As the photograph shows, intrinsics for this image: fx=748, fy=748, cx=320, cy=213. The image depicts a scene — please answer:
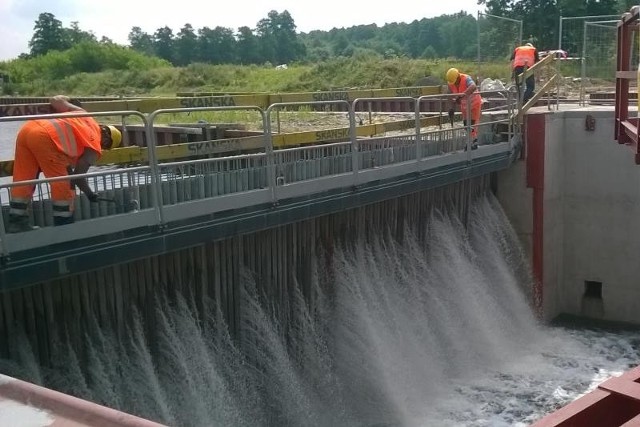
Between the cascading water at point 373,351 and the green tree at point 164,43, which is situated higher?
the green tree at point 164,43

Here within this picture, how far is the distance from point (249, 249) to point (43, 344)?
2461mm

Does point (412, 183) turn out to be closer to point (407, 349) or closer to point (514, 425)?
point (407, 349)

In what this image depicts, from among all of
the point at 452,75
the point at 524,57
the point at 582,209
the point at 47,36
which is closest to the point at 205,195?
the point at 452,75

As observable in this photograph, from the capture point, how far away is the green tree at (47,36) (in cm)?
8166

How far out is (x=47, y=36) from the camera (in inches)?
3307

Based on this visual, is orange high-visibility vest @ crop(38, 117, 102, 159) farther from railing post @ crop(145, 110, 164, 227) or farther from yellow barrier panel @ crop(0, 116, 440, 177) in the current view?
yellow barrier panel @ crop(0, 116, 440, 177)

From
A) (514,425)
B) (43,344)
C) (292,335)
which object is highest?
(43,344)

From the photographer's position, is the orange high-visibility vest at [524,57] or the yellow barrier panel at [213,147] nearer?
the yellow barrier panel at [213,147]

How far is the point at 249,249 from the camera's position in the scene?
312 inches

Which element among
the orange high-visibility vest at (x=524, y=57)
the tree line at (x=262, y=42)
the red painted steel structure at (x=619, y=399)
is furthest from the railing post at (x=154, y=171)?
the tree line at (x=262, y=42)

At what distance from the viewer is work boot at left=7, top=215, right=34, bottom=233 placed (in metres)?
5.57

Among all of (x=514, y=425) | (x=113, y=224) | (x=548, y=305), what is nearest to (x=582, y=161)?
(x=548, y=305)

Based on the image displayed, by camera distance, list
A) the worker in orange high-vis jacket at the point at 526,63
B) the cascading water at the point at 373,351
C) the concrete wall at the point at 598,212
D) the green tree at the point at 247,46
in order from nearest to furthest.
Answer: the cascading water at the point at 373,351
the concrete wall at the point at 598,212
the worker in orange high-vis jacket at the point at 526,63
the green tree at the point at 247,46

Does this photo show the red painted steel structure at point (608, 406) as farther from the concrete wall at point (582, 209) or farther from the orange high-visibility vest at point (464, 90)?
the concrete wall at point (582, 209)
